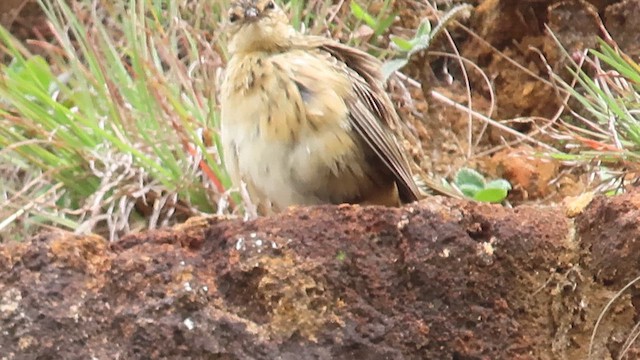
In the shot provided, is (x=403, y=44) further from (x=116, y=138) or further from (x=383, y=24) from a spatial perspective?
(x=116, y=138)

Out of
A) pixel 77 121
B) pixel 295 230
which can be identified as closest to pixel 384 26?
pixel 77 121

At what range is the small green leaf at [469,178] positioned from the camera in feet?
11.0

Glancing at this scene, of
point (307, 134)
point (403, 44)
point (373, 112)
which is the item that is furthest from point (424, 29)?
point (307, 134)

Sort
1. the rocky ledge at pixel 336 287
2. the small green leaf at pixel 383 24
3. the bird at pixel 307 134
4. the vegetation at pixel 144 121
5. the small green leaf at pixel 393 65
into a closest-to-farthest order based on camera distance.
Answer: the rocky ledge at pixel 336 287 < the bird at pixel 307 134 < the vegetation at pixel 144 121 < the small green leaf at pixel 393 65 < the small green leaf at pixel 383 24

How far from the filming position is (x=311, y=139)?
8.50 ft

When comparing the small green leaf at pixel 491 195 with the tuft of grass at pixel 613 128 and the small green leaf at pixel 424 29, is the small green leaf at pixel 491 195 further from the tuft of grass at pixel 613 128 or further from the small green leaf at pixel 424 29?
the small green leaf at pixel 424 29

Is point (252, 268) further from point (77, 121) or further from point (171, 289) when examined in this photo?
point (77, 121)

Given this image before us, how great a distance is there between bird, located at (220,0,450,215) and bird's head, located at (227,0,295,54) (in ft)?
0.08

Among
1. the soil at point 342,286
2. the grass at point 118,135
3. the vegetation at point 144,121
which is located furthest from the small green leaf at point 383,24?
the soil at point 342,286

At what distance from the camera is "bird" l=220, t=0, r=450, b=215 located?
2590 millimetres

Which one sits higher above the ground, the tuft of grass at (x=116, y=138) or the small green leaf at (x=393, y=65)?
the small green leaf at (x=393, y=65)

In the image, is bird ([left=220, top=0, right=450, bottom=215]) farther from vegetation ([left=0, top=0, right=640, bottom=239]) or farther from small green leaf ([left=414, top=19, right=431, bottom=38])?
small green leaf ([left=414, top=19, right=431, bottom=38])

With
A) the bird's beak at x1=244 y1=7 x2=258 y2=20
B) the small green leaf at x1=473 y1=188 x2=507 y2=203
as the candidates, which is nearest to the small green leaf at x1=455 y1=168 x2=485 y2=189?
the small green leaf at x1=473 y1=188 x2=507 y2=203

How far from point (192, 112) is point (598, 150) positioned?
1513mm
